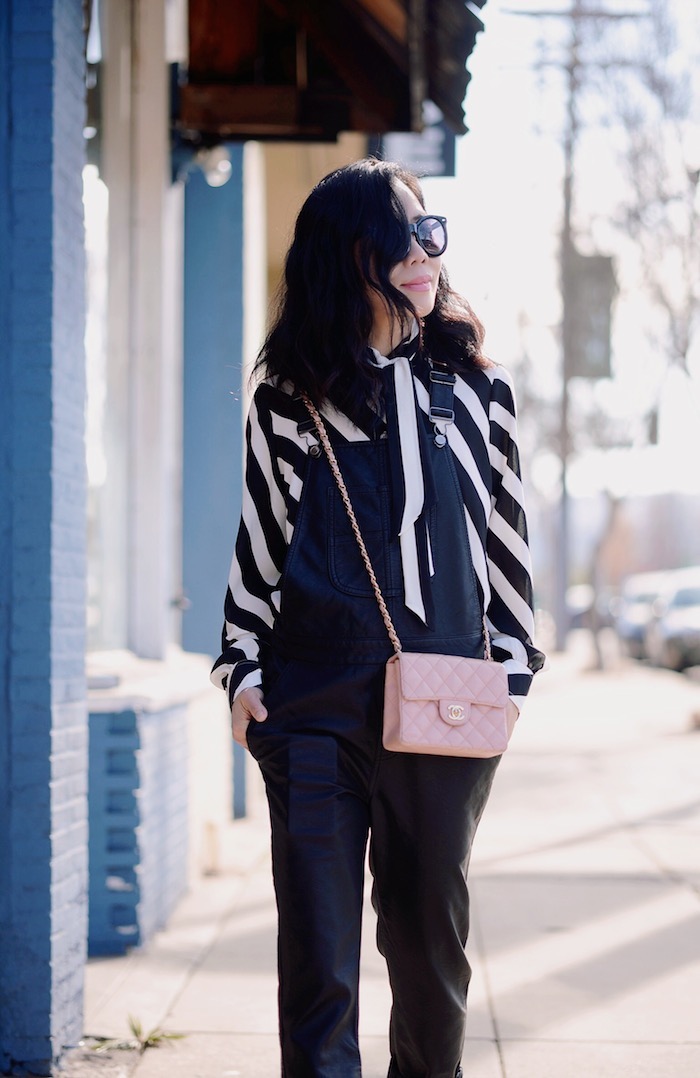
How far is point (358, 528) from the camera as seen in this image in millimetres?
2418

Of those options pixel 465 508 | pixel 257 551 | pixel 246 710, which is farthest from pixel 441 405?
pixel 246 710

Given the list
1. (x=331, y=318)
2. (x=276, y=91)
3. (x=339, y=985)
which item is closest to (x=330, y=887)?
(x=339, y=985)

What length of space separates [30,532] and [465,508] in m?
1.40

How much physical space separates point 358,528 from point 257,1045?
2.08 meters

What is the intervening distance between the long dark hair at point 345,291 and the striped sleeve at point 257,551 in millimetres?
116

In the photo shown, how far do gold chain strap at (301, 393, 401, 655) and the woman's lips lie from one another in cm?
29

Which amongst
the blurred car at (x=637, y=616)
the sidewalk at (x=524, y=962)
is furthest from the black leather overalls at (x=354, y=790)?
the blurred car at (x=637, y=616)

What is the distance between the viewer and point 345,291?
2.56 meters

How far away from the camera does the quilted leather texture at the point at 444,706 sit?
2.31 meters

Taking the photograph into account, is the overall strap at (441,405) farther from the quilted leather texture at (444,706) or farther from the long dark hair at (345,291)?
the quilted leather texture at (444,706)

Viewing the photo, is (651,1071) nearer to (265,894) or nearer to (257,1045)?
(257,1045)

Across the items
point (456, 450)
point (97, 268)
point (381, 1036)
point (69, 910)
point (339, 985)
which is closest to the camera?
point (339, 985)

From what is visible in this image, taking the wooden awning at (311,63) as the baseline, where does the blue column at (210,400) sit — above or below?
below

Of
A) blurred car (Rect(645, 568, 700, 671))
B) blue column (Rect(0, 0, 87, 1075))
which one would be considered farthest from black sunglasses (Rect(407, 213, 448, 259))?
blurred car (Rect(645, 568, 700, 671))
